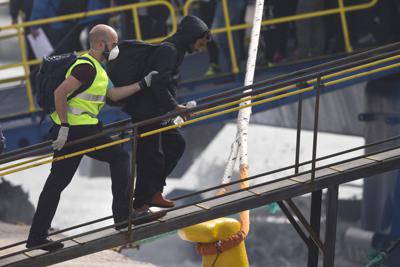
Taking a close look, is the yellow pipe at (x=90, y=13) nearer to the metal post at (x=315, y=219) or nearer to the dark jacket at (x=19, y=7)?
the dark jacket at (x=19, y=7)

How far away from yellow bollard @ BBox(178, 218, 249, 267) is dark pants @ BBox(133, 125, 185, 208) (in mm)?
553

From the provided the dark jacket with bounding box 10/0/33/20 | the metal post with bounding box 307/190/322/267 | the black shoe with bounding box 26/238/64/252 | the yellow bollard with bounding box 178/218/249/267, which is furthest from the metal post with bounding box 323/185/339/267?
the dark jacket with bounding box 10/0/33/20

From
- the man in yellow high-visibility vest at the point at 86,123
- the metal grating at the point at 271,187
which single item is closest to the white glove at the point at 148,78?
the man in yellow high-visibility vest at the point at 86,123

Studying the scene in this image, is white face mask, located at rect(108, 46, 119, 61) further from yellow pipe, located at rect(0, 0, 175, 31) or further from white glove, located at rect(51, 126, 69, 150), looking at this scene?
yellow pipe, located at rect(0, 0, 175, 31)

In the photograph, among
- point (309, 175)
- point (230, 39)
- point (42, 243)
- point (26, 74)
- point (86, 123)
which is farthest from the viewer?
point (230, 39)

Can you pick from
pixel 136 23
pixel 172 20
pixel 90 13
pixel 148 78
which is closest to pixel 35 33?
pixel 90 13

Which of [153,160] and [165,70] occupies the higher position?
[165,70]

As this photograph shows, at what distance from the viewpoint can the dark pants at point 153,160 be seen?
6.96m

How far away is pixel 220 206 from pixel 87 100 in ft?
3.95

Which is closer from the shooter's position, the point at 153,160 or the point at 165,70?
the point at 165,70

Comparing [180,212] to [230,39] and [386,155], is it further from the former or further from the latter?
[230,39]

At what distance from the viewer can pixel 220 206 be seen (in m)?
7.14

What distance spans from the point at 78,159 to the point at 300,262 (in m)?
10.1

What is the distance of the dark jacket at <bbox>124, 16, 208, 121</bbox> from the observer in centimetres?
675
